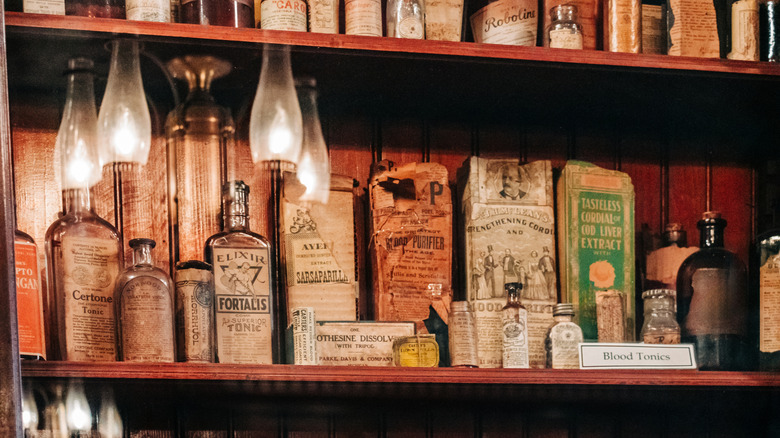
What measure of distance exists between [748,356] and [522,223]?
0.40 metres

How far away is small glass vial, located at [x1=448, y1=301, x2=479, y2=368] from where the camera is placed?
4.36 ft

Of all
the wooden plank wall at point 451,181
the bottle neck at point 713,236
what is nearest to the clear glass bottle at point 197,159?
the wooden plank wall at point 451,181

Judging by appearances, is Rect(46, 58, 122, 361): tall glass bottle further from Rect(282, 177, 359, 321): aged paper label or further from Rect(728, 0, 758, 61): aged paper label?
Rect(728, 0, 758, 61): aged paper label

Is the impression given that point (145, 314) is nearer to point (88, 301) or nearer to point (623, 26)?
point (88, 301)

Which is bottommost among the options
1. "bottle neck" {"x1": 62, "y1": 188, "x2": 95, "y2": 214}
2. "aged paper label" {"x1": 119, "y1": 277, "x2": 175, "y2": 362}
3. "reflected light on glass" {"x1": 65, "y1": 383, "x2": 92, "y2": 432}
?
"reflected light on glass" {"x1": 65, "y1": 383, "x2": 92, "y2": 432}

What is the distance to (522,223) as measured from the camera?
1.43 metres

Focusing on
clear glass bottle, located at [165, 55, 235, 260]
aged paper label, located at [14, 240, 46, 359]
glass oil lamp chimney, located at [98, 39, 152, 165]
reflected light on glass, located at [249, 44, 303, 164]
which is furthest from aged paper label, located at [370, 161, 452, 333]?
aged paper label, located at [14, 240, 46, 359]

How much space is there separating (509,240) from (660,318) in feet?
0.86

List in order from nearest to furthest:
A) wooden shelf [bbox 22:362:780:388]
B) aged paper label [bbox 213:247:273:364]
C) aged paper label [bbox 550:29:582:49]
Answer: wooden shelf [bbox 22:362:780:388] → aged paper label [bbox 213:247:273:364] → aged paper label [bbox 550:29:582:49]

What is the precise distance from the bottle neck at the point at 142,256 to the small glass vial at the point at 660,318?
2.49 ft

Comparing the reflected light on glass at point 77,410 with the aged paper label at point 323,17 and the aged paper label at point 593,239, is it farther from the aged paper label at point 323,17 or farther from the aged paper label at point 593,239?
the aged paper label at point 593,239

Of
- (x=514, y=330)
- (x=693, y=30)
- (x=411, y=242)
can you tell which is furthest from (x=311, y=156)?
(x=693, y=30)

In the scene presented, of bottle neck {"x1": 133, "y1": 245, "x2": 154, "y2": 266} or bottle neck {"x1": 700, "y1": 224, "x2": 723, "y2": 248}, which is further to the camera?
bottle neck {"x1": 700, "y1": 224, "x2": 723, "y2": 248}

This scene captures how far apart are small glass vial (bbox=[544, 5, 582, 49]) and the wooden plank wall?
0.20 metres
